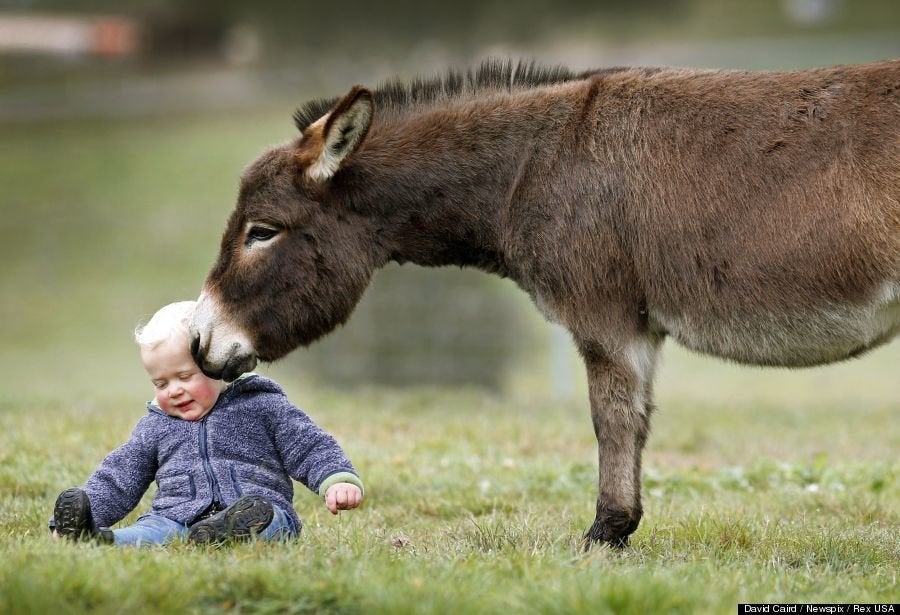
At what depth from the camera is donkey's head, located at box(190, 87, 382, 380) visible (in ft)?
15.7

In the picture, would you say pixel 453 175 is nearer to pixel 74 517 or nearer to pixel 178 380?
pixel 178 380

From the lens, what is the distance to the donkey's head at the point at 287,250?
480 cm

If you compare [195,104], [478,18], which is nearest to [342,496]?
[478,18]

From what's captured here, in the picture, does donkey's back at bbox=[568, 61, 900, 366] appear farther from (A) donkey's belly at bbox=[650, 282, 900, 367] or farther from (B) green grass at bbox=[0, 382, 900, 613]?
(B) green grass at bbox=[0, 382, 900, 613]

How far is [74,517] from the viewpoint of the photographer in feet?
13.2

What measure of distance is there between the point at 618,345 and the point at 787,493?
233cm

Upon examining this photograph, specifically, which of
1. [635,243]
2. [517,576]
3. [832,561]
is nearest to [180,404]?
[517,576]

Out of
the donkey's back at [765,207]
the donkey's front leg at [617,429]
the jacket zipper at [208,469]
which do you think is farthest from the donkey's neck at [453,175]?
the jacket zipper at [208,469]

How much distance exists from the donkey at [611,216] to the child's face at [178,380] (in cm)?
8

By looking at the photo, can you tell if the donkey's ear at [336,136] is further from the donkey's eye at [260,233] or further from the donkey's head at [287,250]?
the donkey's eye at [260,233]

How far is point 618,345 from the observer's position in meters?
4.57

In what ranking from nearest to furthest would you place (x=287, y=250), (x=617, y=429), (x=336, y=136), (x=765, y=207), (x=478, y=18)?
1. (x=765, y=207)
2. (x=617, y=429)
3. (x=336, y=136)
4. (x=287, y=250)
5. (x=478, y=18)

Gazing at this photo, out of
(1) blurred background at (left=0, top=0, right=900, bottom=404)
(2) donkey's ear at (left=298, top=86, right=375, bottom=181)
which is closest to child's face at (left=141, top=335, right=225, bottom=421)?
(2) donkey's ear at (left=298, top=86, right=375, bottom=181)

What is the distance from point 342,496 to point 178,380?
88cm
